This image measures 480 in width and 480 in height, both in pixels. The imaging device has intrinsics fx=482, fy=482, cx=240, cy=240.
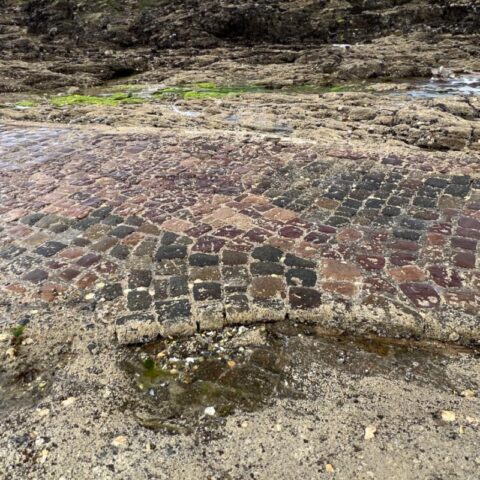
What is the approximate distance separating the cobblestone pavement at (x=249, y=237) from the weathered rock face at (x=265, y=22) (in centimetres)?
2298

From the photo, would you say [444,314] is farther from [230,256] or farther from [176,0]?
[176,0]

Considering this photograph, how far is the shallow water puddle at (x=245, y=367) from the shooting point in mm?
3553

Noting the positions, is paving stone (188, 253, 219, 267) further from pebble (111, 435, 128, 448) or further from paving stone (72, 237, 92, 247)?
pebble (111, 435, 128, 448)

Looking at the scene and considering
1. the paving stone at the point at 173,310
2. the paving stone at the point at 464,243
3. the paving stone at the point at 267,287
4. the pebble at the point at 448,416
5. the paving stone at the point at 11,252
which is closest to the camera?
the pebble at the point at 448,416

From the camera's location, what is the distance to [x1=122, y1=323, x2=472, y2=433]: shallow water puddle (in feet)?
11.7

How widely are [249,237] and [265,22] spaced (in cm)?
2723

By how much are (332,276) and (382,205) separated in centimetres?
190

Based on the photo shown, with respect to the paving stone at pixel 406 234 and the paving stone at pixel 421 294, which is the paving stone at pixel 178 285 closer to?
the paving stone at pixel 421 294

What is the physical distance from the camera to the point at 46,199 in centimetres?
689

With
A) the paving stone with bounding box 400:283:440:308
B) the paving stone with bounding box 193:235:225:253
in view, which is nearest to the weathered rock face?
the paving stone with bounding box 193:235:225:253

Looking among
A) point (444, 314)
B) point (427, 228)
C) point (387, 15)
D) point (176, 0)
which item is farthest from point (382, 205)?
point (176, 0)

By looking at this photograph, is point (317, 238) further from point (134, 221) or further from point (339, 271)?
point (134, 221)

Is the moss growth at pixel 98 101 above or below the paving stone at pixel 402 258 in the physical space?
below

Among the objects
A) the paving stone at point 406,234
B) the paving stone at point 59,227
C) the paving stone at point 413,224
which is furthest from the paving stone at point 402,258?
the paving stone at point 59,227
